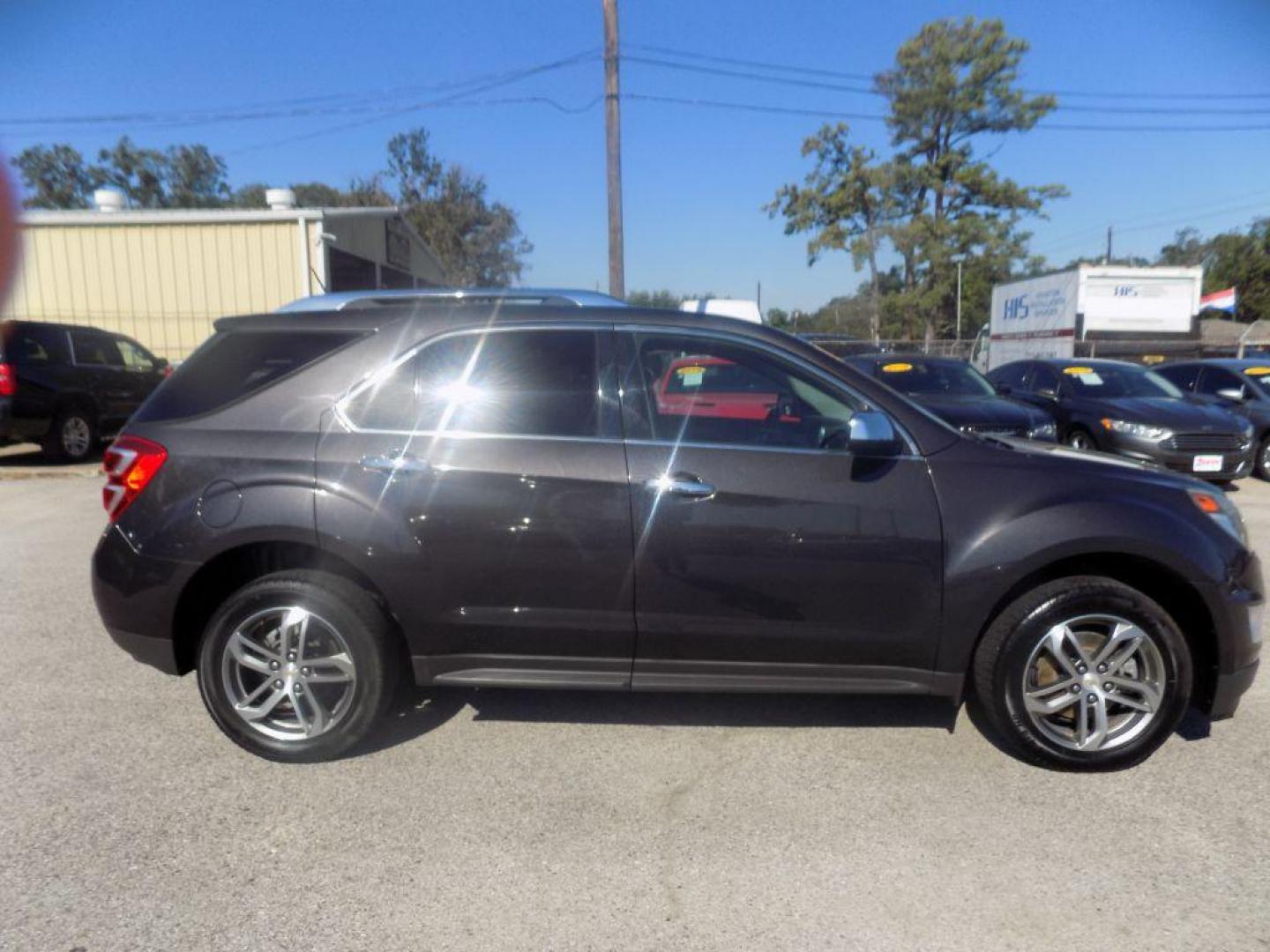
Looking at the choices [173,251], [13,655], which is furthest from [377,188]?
[13,655]

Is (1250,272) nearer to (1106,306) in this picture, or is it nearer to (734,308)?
(1106,306)

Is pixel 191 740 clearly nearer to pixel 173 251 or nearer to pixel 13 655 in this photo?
pixel 13 655

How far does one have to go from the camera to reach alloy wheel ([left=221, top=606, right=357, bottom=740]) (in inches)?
127

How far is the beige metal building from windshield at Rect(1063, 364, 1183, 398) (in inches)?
501

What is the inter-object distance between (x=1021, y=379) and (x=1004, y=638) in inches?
369

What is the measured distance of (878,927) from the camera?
240cm

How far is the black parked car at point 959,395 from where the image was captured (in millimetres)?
8320

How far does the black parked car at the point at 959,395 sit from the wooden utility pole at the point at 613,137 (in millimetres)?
6184

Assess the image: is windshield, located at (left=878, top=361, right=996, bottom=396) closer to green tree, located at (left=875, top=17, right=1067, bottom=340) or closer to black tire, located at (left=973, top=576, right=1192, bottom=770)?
black tire, located at (left=973, top=576, right=1192, bottom=770)

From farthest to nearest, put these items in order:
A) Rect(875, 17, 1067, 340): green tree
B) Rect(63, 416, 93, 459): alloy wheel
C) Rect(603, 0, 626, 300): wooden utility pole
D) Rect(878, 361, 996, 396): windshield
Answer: Rect(875, 17, 1067, 340): green tree → Rect(603, 0, 626, 300): wooden utility pole → Rect(63, 416, 93, 459): alloy wheel → Rect(878, 361, 996, 396): windshield

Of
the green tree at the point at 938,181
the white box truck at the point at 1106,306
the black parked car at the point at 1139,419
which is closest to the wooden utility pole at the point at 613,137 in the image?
the black parked car at the point at 1139,419

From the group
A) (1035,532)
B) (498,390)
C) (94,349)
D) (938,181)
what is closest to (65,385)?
(94,349)

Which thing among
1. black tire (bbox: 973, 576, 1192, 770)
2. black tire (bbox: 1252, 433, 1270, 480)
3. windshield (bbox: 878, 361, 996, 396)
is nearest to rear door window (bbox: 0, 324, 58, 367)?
windshield (bbox: 878, 361, 996, 396)

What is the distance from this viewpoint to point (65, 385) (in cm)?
1070
